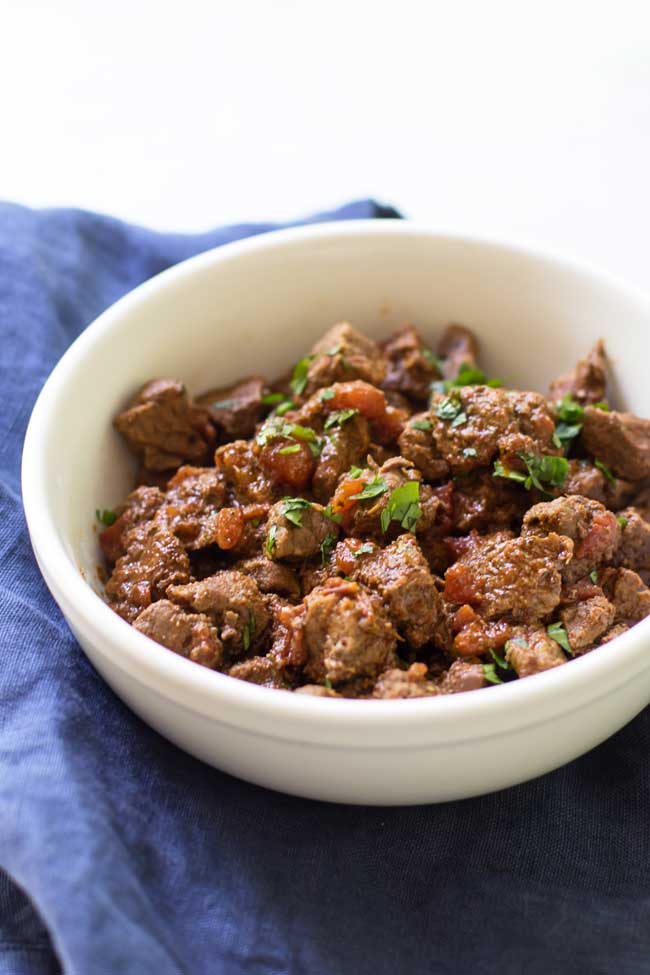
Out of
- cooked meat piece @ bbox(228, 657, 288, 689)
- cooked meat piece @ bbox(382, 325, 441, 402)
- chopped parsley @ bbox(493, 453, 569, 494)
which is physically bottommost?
cooked meat piece @ bbox(228, 657, 288, 689)

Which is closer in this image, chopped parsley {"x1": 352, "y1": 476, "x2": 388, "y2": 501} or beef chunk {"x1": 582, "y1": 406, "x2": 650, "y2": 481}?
chopped parsley {"x1": 352, "y1": 476, "x2": 388, "y2": 501}

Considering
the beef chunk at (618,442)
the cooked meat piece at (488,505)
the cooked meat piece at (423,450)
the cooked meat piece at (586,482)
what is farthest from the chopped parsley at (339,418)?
the beef chunk at (618,442)

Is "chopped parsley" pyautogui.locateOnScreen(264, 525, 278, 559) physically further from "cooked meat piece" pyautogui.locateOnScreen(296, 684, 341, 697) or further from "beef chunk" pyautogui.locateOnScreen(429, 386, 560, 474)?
"beef chunk" pyautogui.locateOnScreen(429, 386, 560, 474)

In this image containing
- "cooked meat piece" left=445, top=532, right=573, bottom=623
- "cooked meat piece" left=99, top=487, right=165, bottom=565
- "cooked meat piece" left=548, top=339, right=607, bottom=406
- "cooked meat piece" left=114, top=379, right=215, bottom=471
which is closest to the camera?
"cooked meat piece" left=445, top=532, right=573, bottom=623

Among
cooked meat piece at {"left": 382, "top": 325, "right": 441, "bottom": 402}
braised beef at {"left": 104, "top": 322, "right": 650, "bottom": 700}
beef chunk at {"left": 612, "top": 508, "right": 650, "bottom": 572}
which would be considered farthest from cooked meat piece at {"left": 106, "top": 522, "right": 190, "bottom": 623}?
beef chunk at {"left": 612, "top": 508, "right": 650, "bottom": 572}

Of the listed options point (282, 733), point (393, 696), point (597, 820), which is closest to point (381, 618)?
point (393, 696)

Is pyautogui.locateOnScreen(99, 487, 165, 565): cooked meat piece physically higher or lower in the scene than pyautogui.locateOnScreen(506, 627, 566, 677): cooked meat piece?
lower

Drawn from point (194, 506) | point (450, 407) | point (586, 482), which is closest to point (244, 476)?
point (194, 506)
